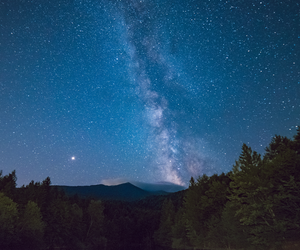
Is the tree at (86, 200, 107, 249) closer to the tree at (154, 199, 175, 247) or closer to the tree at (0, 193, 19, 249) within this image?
the tree at (154, 199, 175, 247)

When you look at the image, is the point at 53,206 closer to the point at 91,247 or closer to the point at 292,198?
the point at 91,247

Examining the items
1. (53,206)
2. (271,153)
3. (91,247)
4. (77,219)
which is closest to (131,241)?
(91,247)

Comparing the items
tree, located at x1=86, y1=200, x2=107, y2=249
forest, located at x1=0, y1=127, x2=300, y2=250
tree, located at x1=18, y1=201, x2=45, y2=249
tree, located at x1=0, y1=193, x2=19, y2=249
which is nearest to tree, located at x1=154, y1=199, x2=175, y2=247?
forest, located at x1=0, y1=127, x2=300, y2=250

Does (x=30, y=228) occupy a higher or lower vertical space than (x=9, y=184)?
lower

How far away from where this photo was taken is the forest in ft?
90.2

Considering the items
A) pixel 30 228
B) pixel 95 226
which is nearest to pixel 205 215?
pixel 30 228

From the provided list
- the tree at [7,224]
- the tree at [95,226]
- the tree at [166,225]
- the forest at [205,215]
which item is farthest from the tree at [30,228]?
the tree at [166,225]

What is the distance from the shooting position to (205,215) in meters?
54.9

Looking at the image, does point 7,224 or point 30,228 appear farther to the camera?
point 30,228

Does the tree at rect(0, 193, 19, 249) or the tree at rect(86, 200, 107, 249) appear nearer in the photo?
the tree at rect(0, 193, 19, 249)

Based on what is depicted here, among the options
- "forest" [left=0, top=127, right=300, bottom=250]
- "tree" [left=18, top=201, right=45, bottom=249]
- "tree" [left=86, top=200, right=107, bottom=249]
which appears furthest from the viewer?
"tree" [left=86, top=200, right=107, bottom=249]

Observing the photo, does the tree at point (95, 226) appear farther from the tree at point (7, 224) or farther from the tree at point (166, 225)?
the tree at point (7, 224)

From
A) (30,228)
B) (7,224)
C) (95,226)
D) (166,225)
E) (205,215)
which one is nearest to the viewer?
(7,224)

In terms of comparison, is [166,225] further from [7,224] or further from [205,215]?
[7,224]
